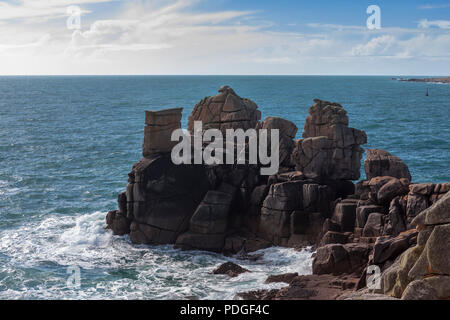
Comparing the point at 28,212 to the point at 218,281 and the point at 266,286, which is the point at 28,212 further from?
the point at 266,286

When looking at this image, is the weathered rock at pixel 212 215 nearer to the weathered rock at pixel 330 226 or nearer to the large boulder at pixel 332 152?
the large boulder at pixel 332 152

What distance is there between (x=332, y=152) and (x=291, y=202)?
21.3 ft

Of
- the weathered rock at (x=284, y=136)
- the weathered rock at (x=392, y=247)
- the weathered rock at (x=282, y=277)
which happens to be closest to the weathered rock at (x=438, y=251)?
the weathered rock at (x=392, y=247)

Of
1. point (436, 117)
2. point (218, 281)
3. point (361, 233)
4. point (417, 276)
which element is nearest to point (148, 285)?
point (218, 281)

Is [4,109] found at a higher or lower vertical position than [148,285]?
higher

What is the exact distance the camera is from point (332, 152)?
137 feet

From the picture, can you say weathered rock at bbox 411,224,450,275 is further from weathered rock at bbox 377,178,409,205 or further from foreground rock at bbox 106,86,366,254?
foreground rock at bbox 106,86,366,254

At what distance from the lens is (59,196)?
174 feet

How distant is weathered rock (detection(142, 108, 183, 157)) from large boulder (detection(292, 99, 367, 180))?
1002cm

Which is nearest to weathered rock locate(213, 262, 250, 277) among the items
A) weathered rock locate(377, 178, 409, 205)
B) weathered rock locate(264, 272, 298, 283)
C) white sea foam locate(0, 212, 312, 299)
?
white sea foam locate(0, 212, 312, 299)

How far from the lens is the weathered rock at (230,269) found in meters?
33.3

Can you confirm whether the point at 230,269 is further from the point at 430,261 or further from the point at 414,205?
the point at 430,261

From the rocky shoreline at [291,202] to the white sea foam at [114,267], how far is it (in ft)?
3.92

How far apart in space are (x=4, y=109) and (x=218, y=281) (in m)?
128
